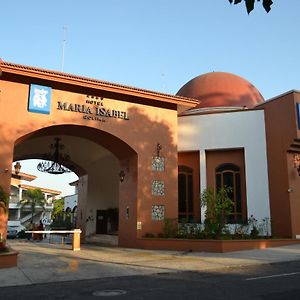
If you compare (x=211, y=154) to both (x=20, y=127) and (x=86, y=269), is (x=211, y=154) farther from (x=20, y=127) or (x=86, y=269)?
(x=86, y=269)

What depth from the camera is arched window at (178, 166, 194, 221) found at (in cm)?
2094

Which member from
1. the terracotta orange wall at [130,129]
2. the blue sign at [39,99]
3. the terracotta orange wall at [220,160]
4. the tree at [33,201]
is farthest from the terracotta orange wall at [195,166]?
the tree at [33,201]

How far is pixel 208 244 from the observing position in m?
16.0

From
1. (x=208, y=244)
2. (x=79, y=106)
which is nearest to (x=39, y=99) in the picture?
(x=79, y=106)

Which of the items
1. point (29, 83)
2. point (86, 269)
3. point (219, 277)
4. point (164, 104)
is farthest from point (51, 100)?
point (219, 277)

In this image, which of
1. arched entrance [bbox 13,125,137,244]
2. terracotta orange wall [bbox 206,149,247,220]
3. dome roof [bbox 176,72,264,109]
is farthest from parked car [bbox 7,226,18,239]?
terracotta orange wall [bbox 206,149,247,220]

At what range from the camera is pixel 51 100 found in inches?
661

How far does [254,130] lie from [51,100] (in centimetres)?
1031

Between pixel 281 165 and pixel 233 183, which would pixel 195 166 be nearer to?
pixel 233 183

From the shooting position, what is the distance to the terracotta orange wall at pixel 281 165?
1862 centimetres

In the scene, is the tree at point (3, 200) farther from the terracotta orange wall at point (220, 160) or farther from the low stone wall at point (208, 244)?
the terracotta orange wall at point (220, 160)

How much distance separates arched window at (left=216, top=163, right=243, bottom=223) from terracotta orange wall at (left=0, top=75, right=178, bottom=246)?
301cm

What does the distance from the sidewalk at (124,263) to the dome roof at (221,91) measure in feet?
34.9

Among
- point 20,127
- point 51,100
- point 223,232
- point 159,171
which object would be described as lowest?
point 223,232
